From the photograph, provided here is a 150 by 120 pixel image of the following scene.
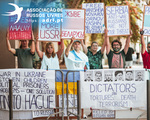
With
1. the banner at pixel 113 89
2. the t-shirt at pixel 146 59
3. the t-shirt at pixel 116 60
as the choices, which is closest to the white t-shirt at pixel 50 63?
the banner at pixel 113 89

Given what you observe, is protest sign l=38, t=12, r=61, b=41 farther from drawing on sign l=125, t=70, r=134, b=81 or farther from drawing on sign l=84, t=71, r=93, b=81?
drawing on sign l=125, t=70, r=134, b=81

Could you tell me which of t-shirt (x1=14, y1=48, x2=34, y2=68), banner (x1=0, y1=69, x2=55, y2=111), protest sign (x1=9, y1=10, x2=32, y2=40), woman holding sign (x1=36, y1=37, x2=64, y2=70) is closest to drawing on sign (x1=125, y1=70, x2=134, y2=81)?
banner (x1=0, y1=69, x2=55, y2=111)

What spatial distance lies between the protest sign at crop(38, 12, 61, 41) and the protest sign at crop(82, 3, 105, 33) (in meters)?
0.79

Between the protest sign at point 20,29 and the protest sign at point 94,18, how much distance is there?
1.56 m

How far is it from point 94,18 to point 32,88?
2743 millimetres

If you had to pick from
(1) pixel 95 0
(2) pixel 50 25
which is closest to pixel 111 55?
(2) pixel 50 25

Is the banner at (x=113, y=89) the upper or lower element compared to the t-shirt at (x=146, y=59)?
lower

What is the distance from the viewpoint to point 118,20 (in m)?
9.04

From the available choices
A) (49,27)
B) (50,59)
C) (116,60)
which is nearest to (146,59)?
(116,60)

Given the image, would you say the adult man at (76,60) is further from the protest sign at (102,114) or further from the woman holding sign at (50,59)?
the protest sign at (102,114)

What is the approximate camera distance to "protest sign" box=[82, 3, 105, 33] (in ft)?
29.9

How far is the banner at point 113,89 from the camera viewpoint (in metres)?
7.61

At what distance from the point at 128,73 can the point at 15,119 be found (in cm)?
277

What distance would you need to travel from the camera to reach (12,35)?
8.98 meters
